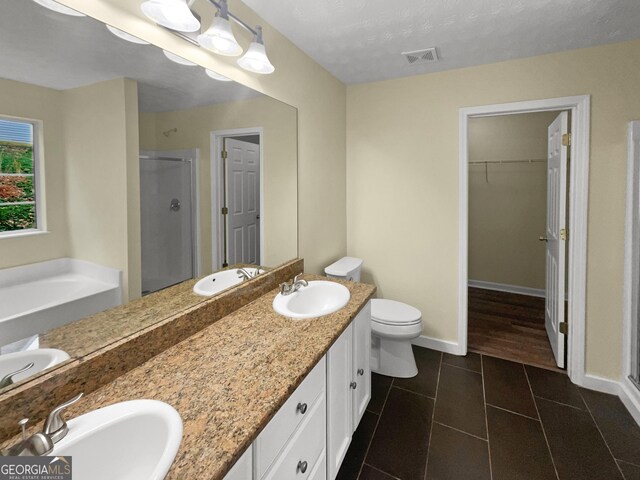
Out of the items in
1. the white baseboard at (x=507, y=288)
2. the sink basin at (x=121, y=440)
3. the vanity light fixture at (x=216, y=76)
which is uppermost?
the vanity light fixture at (x=216, y=76)

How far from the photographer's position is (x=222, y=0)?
4.50 ft

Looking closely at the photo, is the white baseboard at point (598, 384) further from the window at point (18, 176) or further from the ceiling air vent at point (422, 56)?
the window at point (18, 176)

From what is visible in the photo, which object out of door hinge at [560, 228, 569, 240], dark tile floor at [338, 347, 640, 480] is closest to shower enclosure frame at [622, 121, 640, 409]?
dark tile floor at [338, 347, 640, 480]

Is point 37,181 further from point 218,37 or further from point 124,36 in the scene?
point 218,37

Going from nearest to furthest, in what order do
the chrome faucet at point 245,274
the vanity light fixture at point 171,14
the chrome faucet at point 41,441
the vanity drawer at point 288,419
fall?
the chrome faucet at point 41,441 → the vanity drawer at point 288,419 → the vanity light fixture at point 171,14 → the chrome faucet at point 245,274

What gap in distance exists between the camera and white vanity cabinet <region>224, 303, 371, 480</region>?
3.01ft

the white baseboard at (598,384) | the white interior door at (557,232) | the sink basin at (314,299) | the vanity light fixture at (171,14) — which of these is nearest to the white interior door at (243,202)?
the sink basin at (314,299)

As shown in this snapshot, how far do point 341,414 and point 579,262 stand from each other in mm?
1949

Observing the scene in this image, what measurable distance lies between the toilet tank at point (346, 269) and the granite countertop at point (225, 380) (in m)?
1.03

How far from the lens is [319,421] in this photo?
1.28 metres

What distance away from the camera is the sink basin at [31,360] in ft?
2.72

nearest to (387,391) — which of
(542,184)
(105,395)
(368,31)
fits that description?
(105,395)

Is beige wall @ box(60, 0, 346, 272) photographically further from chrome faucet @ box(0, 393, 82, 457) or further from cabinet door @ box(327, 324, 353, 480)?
chrome faucet @ box(0, 393, 82, 457)

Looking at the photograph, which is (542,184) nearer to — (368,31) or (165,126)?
(368,31)
